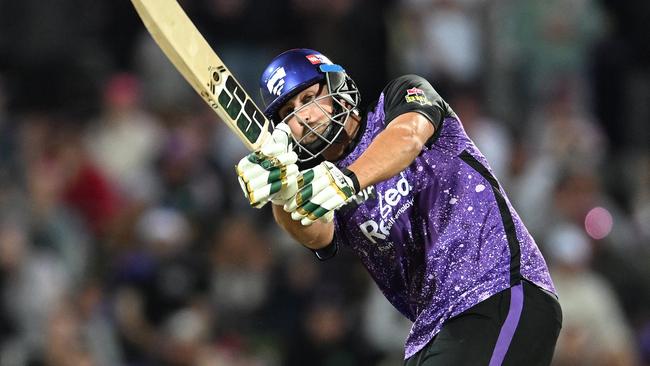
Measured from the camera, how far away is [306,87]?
18.9 ft

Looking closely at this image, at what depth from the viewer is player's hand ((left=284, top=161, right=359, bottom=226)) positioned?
16.7 feet

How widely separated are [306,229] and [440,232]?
0.62 m

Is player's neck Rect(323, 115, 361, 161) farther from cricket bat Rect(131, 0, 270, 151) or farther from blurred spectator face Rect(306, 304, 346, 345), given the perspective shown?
blurred spectator face Rect(306, 304, 346, 345)

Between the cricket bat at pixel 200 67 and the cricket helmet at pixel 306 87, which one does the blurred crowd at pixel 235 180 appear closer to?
the cricket helmet at pixel 306 87

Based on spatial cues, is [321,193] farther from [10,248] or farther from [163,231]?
[163,231]

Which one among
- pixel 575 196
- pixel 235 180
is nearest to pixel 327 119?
pixel 235 180

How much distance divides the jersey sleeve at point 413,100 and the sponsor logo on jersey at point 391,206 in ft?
1.03

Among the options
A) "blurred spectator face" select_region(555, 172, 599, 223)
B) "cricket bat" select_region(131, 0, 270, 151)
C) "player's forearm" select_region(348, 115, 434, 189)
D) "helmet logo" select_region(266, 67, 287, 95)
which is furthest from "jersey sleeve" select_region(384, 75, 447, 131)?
"blurred spectator face" select_region(555, 172, 599, 223)

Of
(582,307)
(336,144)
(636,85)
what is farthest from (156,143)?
(336,144)

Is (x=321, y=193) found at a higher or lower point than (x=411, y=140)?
higher

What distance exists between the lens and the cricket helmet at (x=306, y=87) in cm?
573

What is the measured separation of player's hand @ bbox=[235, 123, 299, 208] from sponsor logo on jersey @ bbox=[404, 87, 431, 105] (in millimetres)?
692

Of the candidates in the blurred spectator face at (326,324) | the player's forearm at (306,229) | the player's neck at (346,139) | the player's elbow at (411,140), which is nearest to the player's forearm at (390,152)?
the player's elbow at (411,140)

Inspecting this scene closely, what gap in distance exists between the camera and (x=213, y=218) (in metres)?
11.1
